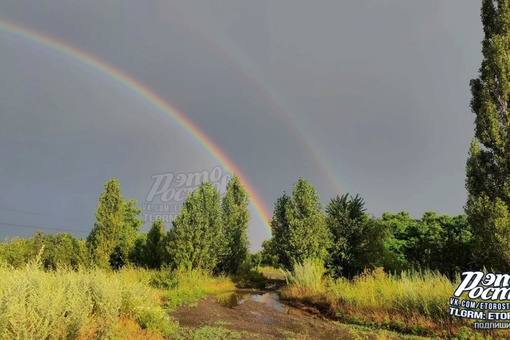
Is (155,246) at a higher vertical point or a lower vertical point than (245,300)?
higher

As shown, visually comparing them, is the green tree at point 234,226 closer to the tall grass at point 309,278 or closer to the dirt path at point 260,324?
the tall grass at point 309,278

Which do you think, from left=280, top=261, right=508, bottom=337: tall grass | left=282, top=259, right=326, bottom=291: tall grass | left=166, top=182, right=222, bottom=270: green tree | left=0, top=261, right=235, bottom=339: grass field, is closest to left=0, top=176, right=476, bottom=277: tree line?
left=166, top=182, right=222, bottom=270: green tree

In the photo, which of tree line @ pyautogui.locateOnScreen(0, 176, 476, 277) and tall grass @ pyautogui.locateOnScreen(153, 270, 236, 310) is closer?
tall grass @ pyautogui.locateOnScreen(153, 270, 236, 310)

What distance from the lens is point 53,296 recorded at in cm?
580

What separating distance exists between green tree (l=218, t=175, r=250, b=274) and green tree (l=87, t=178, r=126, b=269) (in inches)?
387

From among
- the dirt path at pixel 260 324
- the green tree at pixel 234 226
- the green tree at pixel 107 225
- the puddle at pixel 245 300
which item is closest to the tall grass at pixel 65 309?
the dirt path at pixel 260 324

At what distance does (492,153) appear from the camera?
14844mm

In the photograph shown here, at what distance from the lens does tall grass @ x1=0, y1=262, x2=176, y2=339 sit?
4.95m

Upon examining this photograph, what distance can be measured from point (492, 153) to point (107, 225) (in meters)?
26.2

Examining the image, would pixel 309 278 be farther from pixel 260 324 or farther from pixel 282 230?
pixel 260 324

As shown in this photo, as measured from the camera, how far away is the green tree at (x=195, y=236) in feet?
81.3

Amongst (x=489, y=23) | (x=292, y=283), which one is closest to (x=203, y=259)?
(x=292, y=283)

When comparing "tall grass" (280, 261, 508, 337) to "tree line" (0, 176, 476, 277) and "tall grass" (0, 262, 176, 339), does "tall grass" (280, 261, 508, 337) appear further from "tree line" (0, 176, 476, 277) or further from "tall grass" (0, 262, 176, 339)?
"tall grass" (0, 262, 176, 339)

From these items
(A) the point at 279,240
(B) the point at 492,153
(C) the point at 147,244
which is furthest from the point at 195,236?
(B) the point at 492,153
